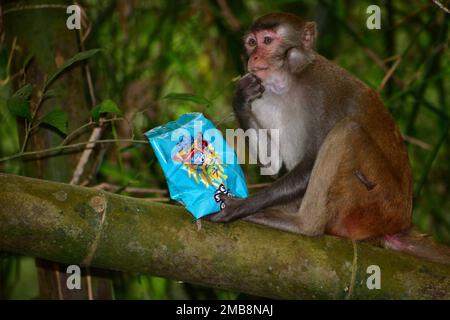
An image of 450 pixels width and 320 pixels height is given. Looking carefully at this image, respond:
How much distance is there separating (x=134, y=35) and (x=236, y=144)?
7.10 ft

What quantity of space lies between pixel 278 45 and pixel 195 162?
3.92 ft

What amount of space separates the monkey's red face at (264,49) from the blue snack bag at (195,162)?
30.6 inches

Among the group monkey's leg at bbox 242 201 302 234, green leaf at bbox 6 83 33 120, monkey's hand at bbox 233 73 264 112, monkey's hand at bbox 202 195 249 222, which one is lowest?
monkey's leg at bbox 242 201 302 234

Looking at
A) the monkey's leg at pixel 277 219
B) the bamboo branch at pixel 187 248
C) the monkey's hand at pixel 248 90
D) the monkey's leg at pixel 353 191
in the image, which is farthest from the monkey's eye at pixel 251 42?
the bamboo branch at pixel 187 248

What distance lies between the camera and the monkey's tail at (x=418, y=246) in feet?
11.0

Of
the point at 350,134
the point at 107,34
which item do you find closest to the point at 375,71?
the point at 107,34

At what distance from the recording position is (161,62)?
5945 mm

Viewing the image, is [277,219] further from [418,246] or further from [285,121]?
[285,121]

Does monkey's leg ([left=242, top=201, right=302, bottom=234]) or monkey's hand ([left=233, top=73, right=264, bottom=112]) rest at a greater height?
monkey's hand ([left=233, top=73, right=264, bottom=112])

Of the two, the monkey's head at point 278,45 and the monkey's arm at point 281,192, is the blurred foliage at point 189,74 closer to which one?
the monkey's head at point 278,45

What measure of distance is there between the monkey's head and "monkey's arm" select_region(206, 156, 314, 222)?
2.11ft

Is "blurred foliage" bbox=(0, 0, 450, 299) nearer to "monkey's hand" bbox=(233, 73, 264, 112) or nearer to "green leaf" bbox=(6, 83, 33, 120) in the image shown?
"monkey's hand" bbox=(233, 73, 264, 112)

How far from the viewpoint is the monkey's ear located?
4168mm

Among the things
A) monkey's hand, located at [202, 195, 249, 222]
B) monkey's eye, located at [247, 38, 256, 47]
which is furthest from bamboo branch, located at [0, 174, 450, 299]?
monkey's eye, located at [247, 38, 256, 47]
